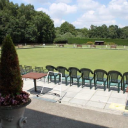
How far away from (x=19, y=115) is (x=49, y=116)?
4.60 feet

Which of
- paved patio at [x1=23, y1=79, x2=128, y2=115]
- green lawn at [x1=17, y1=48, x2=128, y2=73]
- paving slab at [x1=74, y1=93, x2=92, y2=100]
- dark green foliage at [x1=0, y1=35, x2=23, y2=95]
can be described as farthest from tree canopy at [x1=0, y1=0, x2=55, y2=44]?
dark green foliage at [x1=0, y1=35, x2=23, y2=95]

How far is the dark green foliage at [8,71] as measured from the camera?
4137 mm

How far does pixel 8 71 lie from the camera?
4.13m

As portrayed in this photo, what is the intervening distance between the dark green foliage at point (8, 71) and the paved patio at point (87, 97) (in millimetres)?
2825

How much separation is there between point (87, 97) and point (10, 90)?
3.98 meters

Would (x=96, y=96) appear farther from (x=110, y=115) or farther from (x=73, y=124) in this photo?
(x=73, y=124)

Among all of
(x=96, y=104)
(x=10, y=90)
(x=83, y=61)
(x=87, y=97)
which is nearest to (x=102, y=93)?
(x=87, y=97)

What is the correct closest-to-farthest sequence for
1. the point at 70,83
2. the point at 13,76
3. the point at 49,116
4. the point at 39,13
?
the point at 13,76, the point at 49,116, the point at 70,83, the point at 39,13

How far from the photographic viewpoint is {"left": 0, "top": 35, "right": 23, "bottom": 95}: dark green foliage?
4137 millimetres

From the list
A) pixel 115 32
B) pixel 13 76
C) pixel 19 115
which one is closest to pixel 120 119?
pixel 19 115

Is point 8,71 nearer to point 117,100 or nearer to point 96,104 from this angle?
point 96,104

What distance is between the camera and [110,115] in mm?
5414

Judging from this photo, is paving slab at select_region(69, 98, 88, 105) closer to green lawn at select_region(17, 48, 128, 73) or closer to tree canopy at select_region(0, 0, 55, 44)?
green lawn at select_region(17, 48, 128, 73)

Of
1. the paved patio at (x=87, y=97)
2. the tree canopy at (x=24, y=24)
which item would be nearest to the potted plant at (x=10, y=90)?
the paved patio at (x=87, y=97)
